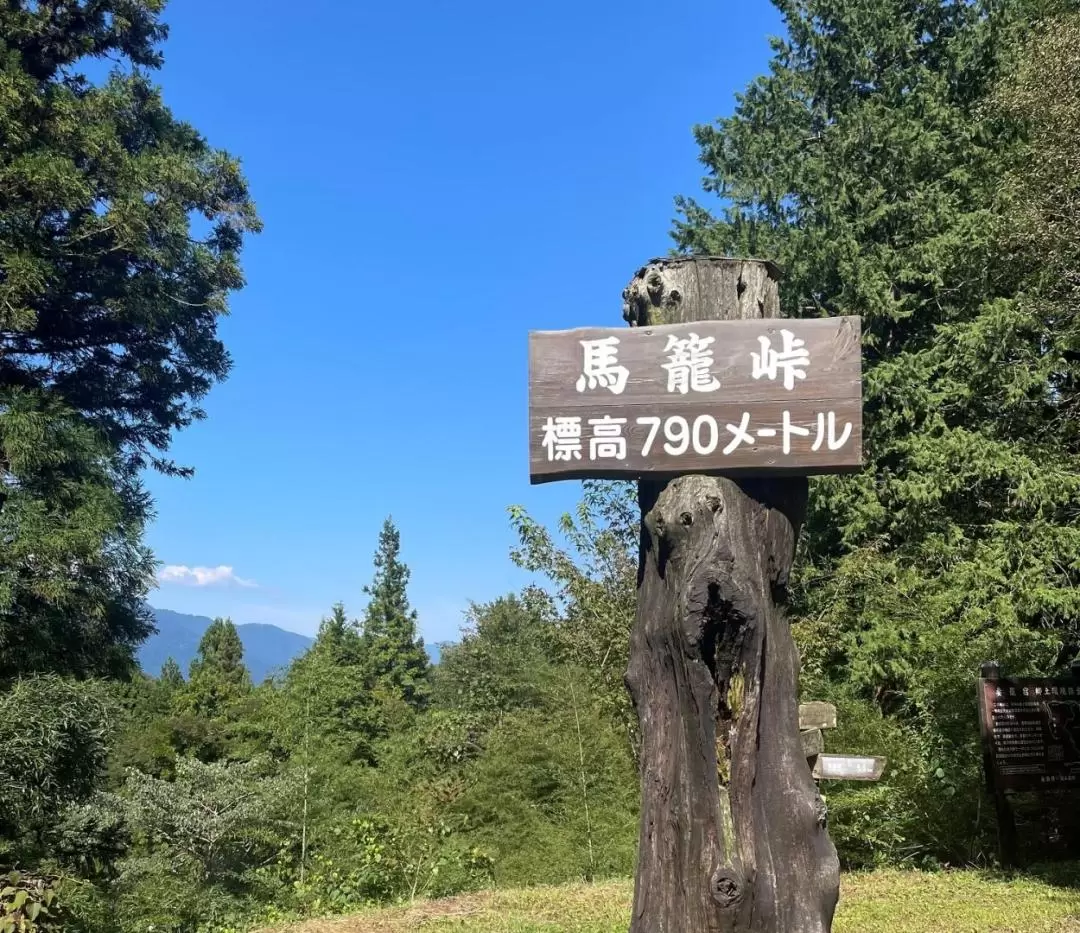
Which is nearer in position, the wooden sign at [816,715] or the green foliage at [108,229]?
the wooden sign at [816,715]

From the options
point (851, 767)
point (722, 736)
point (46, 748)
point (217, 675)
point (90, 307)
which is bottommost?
point (217, 675)

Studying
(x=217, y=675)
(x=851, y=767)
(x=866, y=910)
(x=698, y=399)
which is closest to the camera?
(x=698, y=399)

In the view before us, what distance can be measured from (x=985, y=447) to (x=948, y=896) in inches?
271

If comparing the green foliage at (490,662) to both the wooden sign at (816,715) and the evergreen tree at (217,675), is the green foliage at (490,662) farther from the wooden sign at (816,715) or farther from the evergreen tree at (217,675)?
the wooden sign at (816,715)

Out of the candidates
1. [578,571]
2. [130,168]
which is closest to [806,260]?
[578,571]

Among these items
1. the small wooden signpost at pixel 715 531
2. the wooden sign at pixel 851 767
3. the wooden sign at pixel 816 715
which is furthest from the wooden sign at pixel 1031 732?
the small wooden signpost at pixel 715 531

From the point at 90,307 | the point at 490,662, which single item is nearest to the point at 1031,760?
the point at 90,307

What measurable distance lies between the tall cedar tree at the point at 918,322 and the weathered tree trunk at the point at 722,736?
7186mm

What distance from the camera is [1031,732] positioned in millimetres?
6793

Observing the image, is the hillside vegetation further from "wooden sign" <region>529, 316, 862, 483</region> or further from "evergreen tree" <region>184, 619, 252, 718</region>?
"evergreen tree" <region>184, 619, 252, 718</region>

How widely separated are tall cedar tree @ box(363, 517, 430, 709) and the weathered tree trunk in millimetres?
26833

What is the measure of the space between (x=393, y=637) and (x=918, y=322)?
85.9ft

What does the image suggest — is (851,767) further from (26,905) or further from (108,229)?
(108,229)

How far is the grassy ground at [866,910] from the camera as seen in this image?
5.14 m
